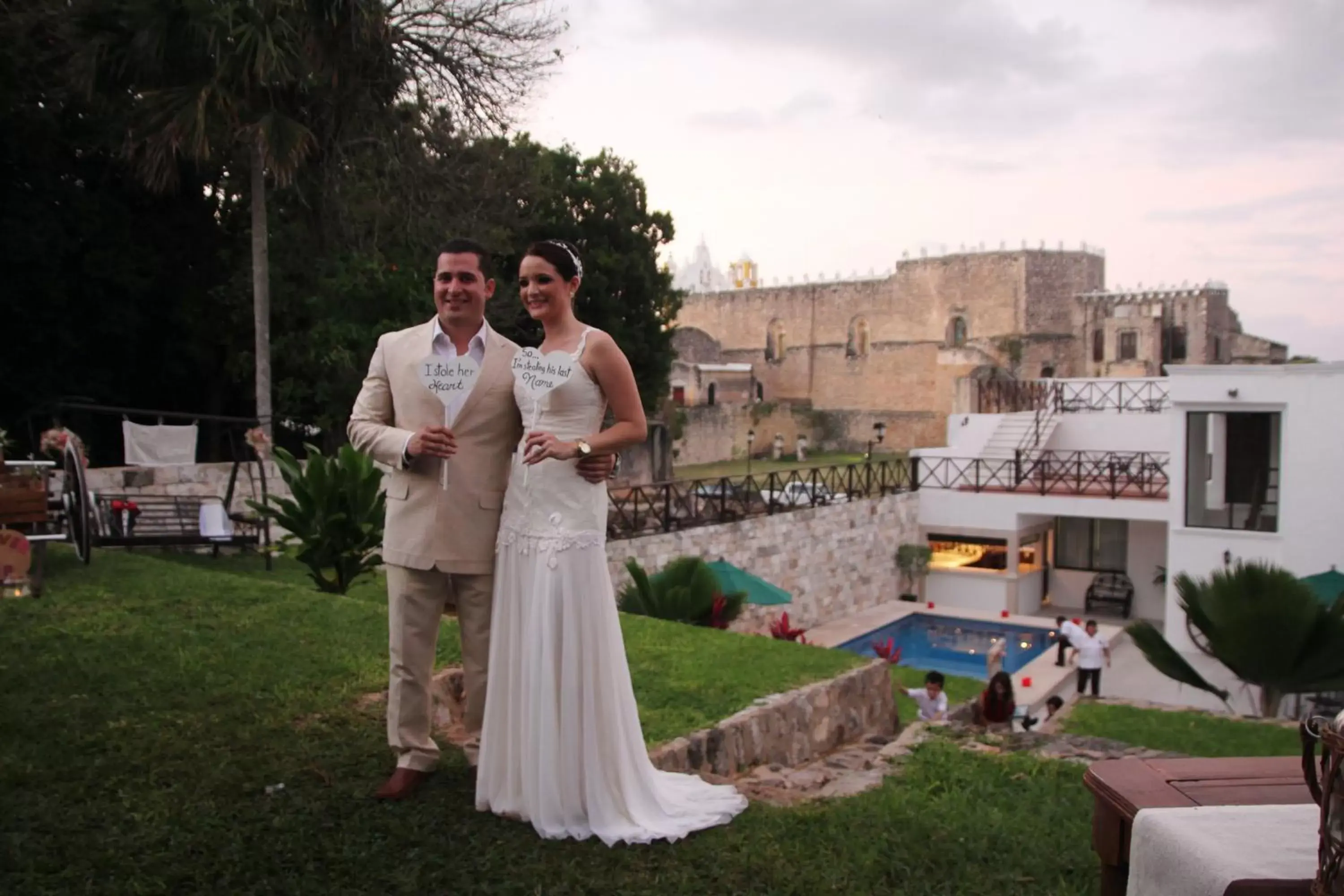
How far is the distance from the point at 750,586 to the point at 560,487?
11.1 metres

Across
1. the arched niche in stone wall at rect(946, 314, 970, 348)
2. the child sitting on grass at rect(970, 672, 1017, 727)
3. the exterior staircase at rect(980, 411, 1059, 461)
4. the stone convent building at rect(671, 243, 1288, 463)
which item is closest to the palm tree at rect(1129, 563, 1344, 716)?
the child sitting on grass at rect(970, 672, 1017, 727)

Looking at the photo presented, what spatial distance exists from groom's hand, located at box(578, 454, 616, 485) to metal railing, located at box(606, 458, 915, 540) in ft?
36.6

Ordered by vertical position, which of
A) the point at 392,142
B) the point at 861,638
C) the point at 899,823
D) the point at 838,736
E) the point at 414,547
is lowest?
the point at 861,638

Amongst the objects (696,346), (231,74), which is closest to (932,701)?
(231,74)

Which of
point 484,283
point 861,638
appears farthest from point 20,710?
point 861,638

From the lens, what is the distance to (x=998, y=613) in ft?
65.5

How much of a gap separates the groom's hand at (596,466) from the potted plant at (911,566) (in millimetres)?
18564

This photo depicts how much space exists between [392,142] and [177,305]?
4037 mm

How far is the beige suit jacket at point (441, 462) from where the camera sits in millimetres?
3346

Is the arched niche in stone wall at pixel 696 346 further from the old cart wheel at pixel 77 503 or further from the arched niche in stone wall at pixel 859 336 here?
the old cart wheel at pixel 77 503

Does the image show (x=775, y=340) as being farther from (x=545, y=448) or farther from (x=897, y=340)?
(x=545, y=448)

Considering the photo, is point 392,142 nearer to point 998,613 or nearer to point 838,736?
point 838,736

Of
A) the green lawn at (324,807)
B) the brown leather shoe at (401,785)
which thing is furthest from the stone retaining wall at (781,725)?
the brown leather shoe at (401,785)

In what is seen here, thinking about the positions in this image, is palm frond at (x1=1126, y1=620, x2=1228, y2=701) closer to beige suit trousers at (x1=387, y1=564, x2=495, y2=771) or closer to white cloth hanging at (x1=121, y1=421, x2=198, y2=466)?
beige suit trousers at (x1=387, y1=564, x2=495, y2=771)
